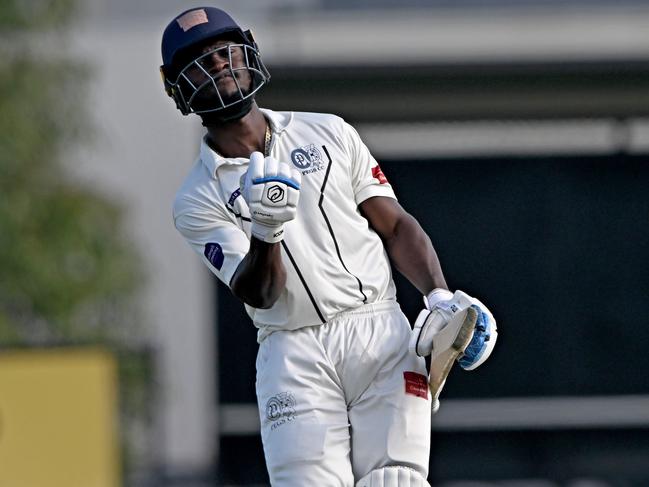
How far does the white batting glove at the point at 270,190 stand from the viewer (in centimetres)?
416

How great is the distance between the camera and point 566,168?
30.9 feet

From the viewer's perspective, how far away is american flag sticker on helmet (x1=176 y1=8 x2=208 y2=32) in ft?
15.0

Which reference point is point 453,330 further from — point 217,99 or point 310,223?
point 217,99

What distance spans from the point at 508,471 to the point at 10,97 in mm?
6151

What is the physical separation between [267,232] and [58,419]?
5.99 m

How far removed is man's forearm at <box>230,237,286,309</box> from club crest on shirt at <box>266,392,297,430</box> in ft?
0.84

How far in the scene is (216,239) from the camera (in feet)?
15.2

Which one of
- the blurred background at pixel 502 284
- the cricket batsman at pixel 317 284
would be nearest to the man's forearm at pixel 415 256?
the cricket batsman at pixel 317 284

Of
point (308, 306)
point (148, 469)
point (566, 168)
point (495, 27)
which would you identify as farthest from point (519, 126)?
point (495, 27)

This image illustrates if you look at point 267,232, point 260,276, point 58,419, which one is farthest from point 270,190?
point 58,419

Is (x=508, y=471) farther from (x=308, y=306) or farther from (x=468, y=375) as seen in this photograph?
(x=308, y=306)

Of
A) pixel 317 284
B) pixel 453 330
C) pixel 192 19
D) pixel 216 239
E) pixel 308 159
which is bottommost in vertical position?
pixel 453 330

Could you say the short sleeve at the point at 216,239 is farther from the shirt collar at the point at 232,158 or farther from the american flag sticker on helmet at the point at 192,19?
the american flag sticker on helmet at the point at 192,19

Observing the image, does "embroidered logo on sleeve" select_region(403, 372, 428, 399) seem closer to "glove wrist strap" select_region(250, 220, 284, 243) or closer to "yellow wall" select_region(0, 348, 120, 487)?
"glove wrist strap" select_region(250, 220, 284, 243)
